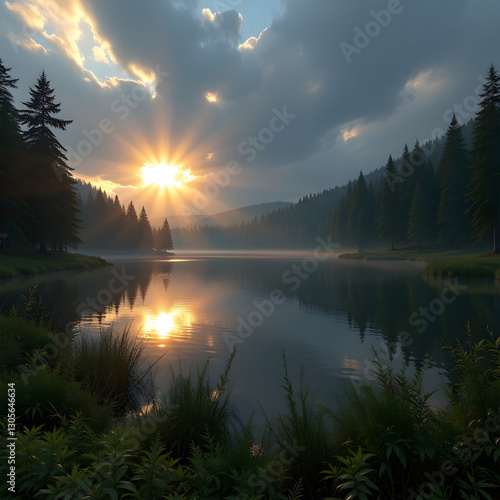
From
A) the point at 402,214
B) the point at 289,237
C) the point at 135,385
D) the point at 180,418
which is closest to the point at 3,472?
the point at 180,418

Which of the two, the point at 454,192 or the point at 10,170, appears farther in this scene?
the point at 454,192

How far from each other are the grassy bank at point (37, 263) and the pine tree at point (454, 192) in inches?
2002

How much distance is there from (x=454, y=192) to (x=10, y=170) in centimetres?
5778

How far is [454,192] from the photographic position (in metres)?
50.4

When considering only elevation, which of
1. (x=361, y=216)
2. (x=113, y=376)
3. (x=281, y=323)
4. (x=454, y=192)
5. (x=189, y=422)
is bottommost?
(x=281, y=323)

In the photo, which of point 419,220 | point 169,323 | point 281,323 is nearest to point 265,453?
point 281,323

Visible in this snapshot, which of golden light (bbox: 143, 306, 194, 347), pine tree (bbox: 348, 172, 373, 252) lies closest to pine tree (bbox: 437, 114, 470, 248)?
pine tree (bbox: 348, 172, 373, 252)

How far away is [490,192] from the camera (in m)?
33.8

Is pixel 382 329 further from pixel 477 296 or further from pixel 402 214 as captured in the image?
pixel 402 214

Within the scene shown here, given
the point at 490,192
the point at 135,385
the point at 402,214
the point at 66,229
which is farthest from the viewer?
the point at 402,214

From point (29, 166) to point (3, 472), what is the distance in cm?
4153

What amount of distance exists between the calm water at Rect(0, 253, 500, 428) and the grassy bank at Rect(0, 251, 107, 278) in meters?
7.42

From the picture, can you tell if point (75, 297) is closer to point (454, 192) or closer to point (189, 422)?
point (189, 422)

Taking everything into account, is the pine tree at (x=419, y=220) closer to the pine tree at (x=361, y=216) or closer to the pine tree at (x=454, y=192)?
the pine tree at (x=454, y=192)
